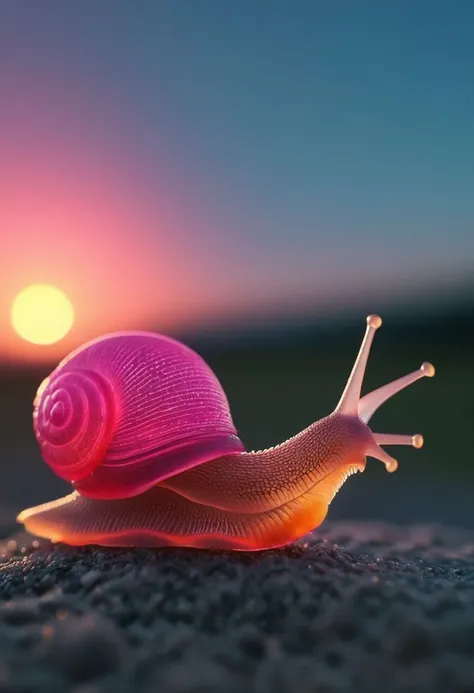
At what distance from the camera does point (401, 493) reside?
8281 mm

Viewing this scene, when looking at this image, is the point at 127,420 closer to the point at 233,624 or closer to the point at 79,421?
the point at 79,421

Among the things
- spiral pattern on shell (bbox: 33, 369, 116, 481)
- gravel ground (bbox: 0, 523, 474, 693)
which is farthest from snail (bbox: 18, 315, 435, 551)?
gravel ground (bbox: 0, 523, 474, 693)

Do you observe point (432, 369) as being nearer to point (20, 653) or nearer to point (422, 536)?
point (422, 536)

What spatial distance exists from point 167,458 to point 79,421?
0.57 m

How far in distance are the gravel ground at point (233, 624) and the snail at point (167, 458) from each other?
0.83 ft

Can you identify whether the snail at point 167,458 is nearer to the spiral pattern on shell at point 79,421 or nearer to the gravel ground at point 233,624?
the spiral pattern on shell at point 79,421

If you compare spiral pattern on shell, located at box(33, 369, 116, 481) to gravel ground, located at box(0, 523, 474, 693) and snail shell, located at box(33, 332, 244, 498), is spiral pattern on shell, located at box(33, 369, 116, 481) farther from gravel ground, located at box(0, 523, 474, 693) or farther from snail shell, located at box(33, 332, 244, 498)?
gravel ground, located at box(0, 523, 474, 693)

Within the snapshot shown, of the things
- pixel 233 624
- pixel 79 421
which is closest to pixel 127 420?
pixel 79 421

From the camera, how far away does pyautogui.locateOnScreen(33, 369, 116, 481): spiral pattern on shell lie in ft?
13.9

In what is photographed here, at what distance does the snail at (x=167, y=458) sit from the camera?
4.12 meters

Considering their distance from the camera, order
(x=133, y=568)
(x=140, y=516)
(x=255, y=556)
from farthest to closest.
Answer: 1. (x=140, y=516)
2. (x=255, y=556)
3. (x=133, y=568)

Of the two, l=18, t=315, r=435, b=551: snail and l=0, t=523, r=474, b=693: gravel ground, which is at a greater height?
l=18, t=315, r=435, b=551: snail

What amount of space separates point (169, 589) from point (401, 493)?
554 cm

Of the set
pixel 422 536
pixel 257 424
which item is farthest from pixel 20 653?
pixel 257 424
